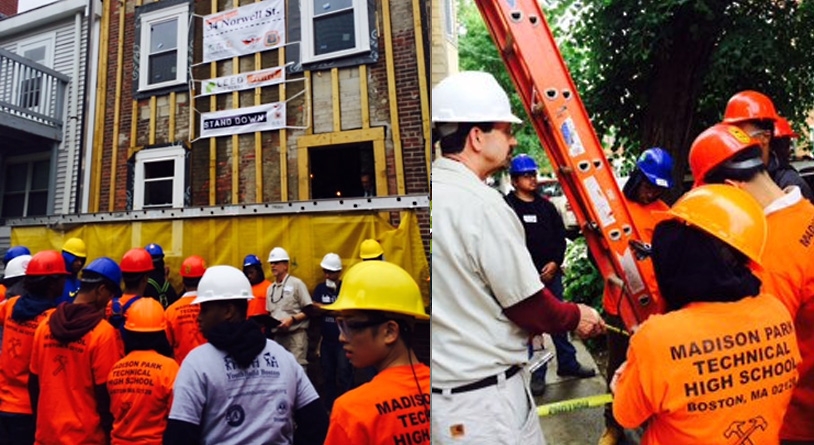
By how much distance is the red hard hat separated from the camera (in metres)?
2.04

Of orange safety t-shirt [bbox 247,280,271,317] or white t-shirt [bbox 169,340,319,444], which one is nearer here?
white t-shirt [bbox 169,340,319,444]

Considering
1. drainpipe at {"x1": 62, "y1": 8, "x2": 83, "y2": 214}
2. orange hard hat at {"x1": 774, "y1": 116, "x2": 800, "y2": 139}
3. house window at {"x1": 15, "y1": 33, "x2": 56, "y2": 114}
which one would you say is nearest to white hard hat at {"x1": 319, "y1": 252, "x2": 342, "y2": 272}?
drainpipe at {"x1": 62, "y1": 8, "x2": 83, "y2": 214}

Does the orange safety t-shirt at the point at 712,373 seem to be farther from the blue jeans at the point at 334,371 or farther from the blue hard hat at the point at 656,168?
the blue hard hat at the point at 656,168

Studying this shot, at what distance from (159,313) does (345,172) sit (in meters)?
1.09

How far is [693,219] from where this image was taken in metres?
1.05

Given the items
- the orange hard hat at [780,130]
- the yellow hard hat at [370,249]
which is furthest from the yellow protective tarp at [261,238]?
the orange hard hat at [780,130]

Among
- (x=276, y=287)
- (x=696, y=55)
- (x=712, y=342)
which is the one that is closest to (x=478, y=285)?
(x=712, y=342)

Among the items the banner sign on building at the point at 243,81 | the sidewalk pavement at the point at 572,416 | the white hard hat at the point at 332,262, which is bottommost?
the sidewalk pavement at the point at 572,416

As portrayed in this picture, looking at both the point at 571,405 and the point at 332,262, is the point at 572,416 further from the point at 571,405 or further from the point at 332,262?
the point at 332,262

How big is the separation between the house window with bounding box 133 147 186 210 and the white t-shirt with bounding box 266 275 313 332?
554 millimetres

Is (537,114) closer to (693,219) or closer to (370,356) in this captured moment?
(693,219)

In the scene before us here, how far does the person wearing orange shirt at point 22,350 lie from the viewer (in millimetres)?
2107

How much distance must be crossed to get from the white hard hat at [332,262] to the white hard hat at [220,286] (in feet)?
1.05

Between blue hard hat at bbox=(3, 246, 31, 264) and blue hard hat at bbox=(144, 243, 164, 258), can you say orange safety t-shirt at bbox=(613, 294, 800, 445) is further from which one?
blue hard hat at bbox=(3, 246, 31, 264)
